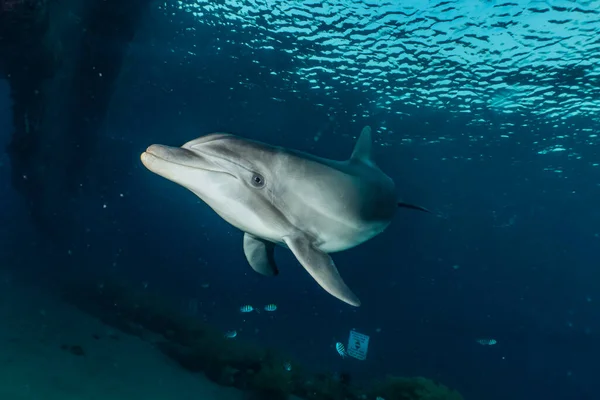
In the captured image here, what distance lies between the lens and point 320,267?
392 centimetres

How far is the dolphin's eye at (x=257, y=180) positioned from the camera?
3857 mm

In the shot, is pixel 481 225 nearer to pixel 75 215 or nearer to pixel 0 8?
pixel 75 215

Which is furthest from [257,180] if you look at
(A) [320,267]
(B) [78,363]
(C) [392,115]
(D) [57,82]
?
(C) [392,115]

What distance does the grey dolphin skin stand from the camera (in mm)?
3504

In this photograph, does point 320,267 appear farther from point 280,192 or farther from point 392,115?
point 392,115

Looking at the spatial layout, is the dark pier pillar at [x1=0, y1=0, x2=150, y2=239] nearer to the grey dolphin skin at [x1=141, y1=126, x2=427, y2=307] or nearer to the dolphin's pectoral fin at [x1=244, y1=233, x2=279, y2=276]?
the dolphin's pectoral fin at [x1=244, y1=233, x2=279, y2=276]

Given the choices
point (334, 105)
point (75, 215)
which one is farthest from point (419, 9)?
point (75, 215)

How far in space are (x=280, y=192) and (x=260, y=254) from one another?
1.63 metres

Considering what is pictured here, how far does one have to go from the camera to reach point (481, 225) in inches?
1918

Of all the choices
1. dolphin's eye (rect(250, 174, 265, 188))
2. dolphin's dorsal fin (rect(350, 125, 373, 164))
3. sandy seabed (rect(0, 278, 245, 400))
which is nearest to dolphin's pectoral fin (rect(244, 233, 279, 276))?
dolphin's eye (rect(250, 174, 265, 188))

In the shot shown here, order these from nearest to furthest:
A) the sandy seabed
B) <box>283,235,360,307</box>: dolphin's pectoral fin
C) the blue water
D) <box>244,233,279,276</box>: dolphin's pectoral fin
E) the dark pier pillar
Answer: <box>283,235,360,307</box>: dolphin's pectoral fin, <box>244,233,279,276</box>: dolphin's pectoral fin, the sandy seabed, the dark pier pillar, the blue water

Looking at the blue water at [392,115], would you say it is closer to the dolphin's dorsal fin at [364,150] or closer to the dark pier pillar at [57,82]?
the dark pier pillar at [57,82]

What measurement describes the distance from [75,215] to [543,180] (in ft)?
112

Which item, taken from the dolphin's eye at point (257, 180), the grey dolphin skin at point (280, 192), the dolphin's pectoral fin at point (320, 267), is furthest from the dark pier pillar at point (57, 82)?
the dolphin's pectoral fin at point (320, 267)
